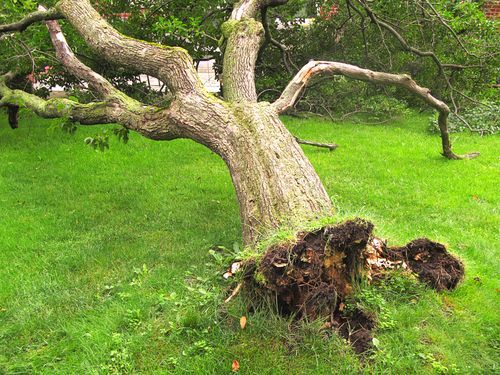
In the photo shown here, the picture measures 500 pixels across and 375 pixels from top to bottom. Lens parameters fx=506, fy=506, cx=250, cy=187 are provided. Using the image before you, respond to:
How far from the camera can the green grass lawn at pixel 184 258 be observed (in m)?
3.01

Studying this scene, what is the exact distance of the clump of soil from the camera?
283cm

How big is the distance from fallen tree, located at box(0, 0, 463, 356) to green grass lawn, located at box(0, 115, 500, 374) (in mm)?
241

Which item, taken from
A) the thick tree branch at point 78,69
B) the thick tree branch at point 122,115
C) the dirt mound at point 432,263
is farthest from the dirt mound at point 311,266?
the thick tree branch at point 78,69

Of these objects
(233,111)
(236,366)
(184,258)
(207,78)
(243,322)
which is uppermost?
(233,111)

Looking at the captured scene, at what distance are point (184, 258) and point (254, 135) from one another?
156 cm

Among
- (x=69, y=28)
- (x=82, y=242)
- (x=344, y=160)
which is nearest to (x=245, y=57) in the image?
(x=82, y=242)

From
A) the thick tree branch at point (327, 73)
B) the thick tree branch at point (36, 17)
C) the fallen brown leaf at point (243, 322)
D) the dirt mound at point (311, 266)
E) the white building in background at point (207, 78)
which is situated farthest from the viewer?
the white building in background at point (207, 78)

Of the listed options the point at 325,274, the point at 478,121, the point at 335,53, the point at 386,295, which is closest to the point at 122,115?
the point at 325,274

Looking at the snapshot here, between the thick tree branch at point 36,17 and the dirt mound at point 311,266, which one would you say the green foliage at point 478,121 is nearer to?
the thick tree branch at point 36,17

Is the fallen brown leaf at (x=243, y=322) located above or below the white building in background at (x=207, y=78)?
above

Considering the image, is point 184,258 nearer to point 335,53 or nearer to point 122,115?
point 122,115

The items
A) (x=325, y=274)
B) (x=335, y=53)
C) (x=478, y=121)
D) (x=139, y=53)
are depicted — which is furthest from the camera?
(x=335, y=53)

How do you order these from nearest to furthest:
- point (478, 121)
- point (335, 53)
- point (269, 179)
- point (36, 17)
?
point (269, 179) < point (36, 17) < point (478, 121) < point (335, 53)

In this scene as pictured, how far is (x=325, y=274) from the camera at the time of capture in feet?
9.76
